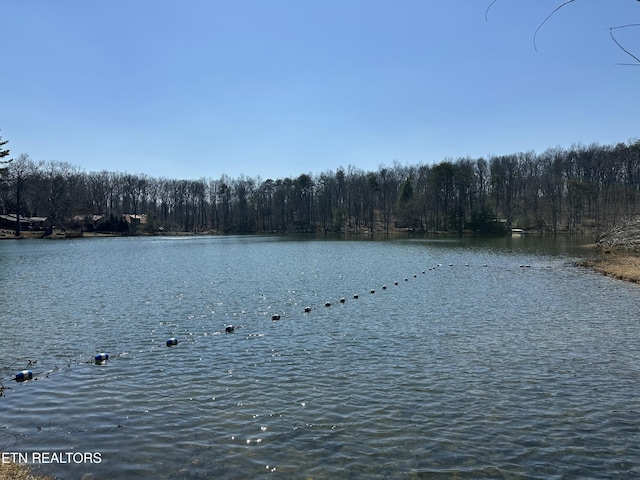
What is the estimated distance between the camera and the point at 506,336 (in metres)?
14.9

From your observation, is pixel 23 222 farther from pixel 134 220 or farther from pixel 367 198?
pixel 367 198

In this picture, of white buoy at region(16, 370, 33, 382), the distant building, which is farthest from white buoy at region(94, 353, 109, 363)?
the distant building

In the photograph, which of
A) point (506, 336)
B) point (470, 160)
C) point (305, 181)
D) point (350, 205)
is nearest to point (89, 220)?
point (305, 181)

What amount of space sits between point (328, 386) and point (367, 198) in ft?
422

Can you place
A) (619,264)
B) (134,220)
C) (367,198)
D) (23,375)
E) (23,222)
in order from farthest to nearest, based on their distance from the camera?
1. (367,198)
2. (134,220)
3. (23,222)
4. (619,264)
5. (23,375)

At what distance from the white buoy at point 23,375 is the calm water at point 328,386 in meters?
0.21

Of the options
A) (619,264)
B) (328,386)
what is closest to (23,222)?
(619,264)

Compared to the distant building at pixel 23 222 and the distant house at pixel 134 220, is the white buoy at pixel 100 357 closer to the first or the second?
the distant building at pixel 23 222

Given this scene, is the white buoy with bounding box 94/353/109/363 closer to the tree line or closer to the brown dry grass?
the brown dry grass

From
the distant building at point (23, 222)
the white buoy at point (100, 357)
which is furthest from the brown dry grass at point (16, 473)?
the distant building at point (23, 222)

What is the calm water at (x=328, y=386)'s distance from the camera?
23.3 feet

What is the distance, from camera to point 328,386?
10383 millimetres

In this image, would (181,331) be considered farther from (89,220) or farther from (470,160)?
(470,160)

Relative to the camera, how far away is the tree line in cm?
10144
